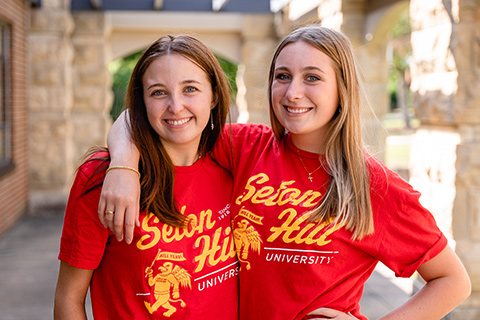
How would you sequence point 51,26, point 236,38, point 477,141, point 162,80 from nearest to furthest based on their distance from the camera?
point 162,80, point 477,141, point 51,26, point 236,38

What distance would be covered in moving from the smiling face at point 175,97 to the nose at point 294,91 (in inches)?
10.8

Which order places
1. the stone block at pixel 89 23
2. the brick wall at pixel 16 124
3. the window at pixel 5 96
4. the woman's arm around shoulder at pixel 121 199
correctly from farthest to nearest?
the stone block at pixel 89 23 < the window at pixel 5 96 < the brick wall at pixel 16 124 < the woman's arm around shoulder at pixel 121 199

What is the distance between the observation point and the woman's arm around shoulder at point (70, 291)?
5.50ft

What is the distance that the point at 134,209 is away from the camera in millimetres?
1584

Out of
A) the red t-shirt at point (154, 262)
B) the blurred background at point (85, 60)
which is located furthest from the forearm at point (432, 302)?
the blurred background at point (85, 60)

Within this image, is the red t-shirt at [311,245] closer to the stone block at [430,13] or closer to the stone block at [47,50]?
the stone block at [430,13]

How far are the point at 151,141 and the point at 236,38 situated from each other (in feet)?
26.8

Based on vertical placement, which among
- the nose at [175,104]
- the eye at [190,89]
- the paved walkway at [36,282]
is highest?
the eye at [190,89]

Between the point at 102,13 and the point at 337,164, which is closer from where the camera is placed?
the point at 337,164

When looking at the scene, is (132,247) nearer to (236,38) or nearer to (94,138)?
(94,138)

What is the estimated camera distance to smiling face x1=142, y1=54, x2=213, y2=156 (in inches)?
67.2

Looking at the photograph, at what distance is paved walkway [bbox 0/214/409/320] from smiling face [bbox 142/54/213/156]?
3.16 metres

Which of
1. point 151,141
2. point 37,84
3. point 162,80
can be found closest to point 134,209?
point 151,141

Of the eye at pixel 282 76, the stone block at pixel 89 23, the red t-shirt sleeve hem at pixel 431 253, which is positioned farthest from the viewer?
the stone block at pixel 89 23
